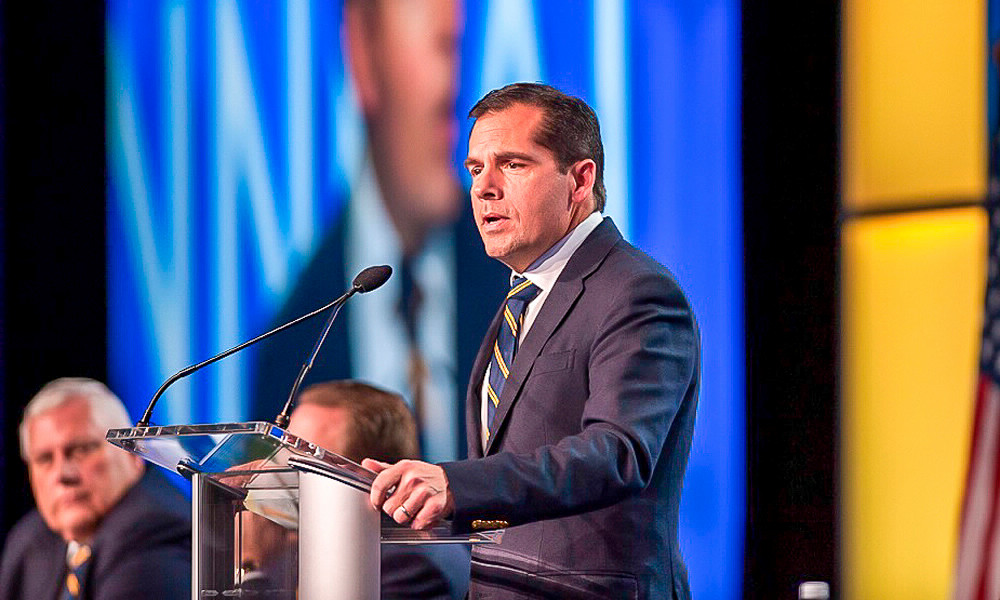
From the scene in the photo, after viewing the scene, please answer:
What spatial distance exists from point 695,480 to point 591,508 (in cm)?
206

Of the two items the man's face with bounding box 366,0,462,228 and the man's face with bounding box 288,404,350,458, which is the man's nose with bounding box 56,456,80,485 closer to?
the man's face with bounding box 288,404,350,458

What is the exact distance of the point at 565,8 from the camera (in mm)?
Answer: 4633

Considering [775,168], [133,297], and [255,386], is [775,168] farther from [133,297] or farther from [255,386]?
[133,297]

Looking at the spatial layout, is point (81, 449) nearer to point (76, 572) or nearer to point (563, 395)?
point (76, 572)

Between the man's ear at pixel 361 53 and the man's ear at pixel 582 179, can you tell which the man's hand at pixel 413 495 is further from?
the man's ear at pixel 361 53

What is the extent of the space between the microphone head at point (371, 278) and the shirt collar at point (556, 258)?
0.28 metres

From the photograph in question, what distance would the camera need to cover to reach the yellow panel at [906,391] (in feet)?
11.8

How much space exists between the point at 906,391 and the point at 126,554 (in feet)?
8.16

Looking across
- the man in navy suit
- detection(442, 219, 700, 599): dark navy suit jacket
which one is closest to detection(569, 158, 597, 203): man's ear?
the man in navy suit

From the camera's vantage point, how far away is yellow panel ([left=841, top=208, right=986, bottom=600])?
3.59 meters

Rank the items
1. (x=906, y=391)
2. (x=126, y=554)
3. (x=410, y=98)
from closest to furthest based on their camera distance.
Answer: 1. (x=906, y=391)
2. (x=126, y=554)
3. (x=410, y=98)

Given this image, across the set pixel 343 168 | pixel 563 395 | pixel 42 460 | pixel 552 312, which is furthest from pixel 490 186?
pixel 42 460

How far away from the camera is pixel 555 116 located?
254 cm

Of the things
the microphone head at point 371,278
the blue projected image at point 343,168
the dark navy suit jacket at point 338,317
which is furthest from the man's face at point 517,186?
the dark navy suit jacket at point 338,317
